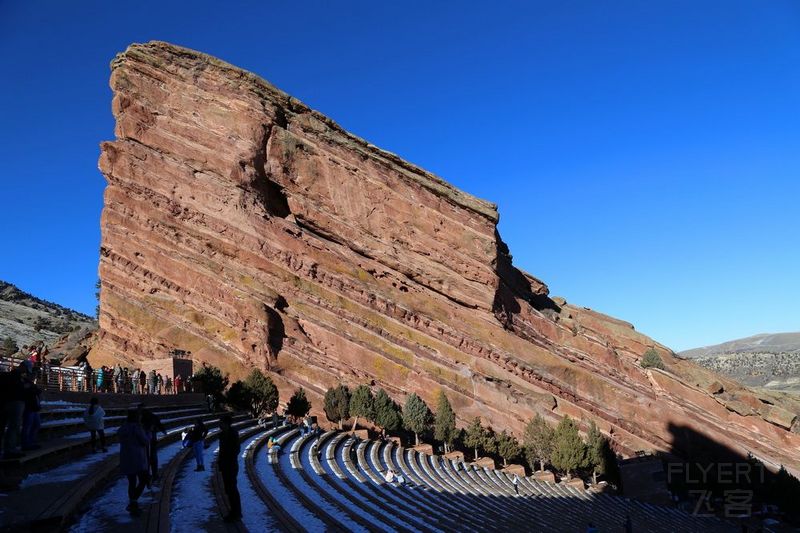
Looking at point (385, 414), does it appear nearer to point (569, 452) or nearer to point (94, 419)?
point (569, 452)

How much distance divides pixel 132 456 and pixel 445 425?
103 ft

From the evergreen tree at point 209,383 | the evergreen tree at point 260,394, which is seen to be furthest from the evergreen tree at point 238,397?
the evergreen tree at point 209,383

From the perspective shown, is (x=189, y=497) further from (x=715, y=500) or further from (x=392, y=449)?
(x=715, y=500)

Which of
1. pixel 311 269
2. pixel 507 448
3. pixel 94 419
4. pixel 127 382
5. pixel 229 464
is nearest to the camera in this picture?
pixel 229 464

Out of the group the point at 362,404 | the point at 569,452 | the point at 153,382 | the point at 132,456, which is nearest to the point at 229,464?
the point at 132,456

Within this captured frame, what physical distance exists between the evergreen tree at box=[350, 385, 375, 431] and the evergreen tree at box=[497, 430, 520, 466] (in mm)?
10003

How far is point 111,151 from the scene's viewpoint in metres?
40.2

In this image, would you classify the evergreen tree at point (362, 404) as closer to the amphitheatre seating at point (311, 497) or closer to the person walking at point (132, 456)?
the amphitheatre seating at point (311, 497)

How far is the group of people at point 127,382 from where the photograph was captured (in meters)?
20.8

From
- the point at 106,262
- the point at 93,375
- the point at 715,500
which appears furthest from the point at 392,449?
the point at 715,500

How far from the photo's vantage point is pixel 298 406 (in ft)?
110

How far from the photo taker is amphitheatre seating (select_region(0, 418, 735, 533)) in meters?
7.89

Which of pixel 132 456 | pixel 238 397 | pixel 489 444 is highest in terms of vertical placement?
pixel 238 397

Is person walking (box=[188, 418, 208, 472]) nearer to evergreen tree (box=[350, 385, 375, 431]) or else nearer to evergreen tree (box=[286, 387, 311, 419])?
evergreen tree (box=[286, 387, 311, 419])
